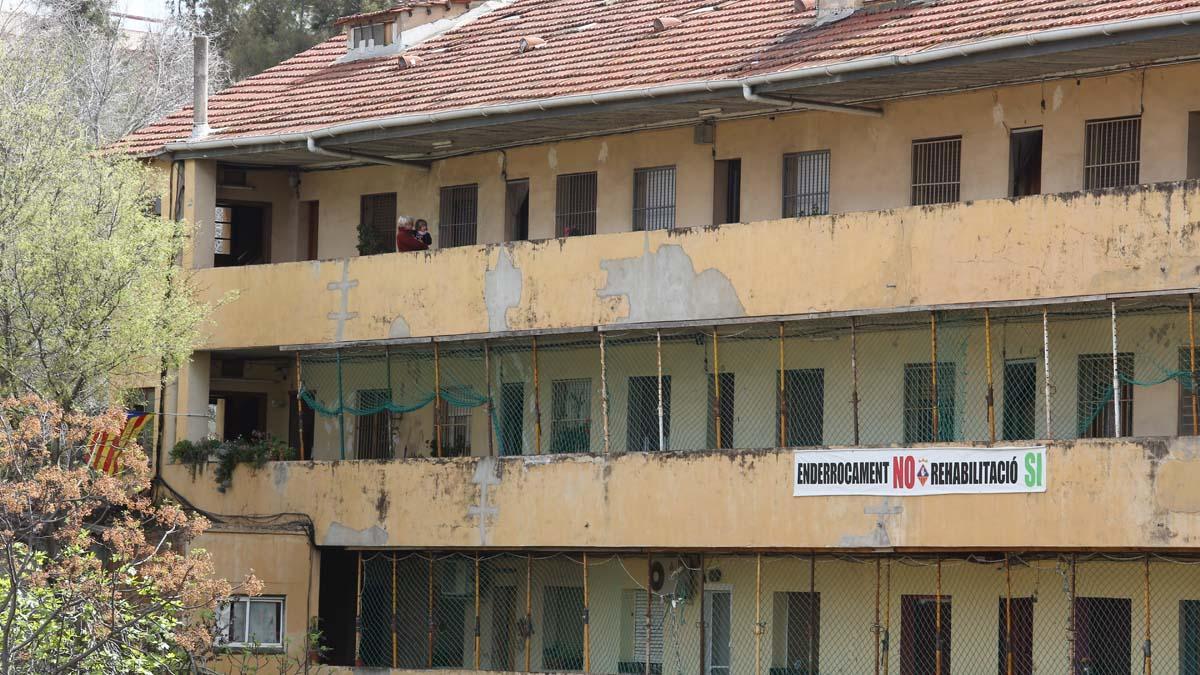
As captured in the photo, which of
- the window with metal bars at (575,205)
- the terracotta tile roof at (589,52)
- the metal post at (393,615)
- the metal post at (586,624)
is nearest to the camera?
the terracotta tile roof at (589,52)

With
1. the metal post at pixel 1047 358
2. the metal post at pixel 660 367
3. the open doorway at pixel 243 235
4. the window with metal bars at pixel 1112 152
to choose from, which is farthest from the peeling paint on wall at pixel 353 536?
the window with metal bars at pixel 1112 152

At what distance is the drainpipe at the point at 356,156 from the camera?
3375 centimetres

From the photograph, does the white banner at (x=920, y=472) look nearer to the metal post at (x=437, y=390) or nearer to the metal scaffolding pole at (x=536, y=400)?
the metal scaffolding pole at (x=536, y=400)

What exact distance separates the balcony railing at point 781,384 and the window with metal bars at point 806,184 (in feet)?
5.66

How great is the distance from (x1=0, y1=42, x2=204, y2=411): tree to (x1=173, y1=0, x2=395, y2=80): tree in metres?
22.5

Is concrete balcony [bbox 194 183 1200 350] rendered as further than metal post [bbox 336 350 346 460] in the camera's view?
No

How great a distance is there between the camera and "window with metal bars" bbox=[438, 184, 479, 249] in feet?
115

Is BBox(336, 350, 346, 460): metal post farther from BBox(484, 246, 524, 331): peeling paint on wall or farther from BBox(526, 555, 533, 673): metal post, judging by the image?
BBox(526, 555, 533, 673): metal post

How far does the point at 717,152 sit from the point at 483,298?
11.9 feet

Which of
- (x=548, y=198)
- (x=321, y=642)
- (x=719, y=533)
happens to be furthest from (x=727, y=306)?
(x=321, y=642)

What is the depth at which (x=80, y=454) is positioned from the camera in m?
32.4

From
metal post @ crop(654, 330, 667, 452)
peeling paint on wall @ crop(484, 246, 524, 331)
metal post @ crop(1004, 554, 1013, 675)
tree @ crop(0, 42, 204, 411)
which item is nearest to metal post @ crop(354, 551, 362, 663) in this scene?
tree @ crop(0, 42, 204, 411)

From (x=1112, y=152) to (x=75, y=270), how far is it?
13.2 meters

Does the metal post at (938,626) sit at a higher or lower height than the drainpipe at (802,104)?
lower
